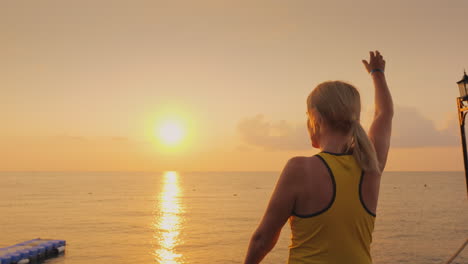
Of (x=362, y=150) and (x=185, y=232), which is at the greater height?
(x=362, y=150)

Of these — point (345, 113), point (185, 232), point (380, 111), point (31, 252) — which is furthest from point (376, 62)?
point (185, 232)

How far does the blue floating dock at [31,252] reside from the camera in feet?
99.8

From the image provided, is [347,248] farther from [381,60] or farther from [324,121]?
[381,60]

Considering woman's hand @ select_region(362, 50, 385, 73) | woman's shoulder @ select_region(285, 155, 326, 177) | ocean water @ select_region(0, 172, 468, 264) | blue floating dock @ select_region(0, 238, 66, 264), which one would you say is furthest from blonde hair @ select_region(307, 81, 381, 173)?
ocean water @ select_region(0, 172, 468, 264)

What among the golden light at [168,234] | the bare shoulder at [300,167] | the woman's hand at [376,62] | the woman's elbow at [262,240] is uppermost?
the woman's hand at [376,62]

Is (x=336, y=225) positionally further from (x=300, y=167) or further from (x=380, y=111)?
(x=380, y=111)

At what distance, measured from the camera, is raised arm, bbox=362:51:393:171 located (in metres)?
1.90

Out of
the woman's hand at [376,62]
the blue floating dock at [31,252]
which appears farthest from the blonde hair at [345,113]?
the blue floating dock at [31,252]

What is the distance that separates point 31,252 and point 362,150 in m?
38.3

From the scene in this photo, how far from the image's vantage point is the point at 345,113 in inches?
63.3

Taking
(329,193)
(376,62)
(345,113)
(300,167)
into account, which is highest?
(376,62)

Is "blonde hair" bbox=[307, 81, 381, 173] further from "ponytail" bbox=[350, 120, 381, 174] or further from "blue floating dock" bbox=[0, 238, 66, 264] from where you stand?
"blue floating dock" bbox=[0, 238, 66, 264]

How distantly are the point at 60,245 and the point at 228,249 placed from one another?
19350 mm

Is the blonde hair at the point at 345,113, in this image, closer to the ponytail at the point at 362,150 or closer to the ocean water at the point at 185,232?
the ponytail at the point at 362,150
